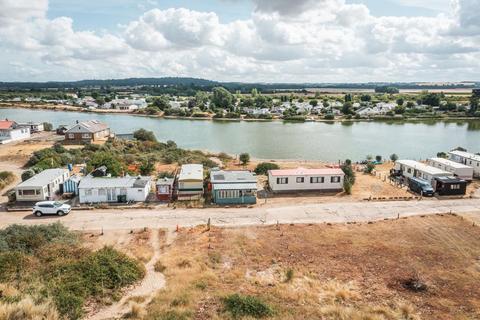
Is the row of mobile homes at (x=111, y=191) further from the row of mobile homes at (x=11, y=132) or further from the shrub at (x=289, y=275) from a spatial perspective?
the row of mobile homes at (x=11, y=132)

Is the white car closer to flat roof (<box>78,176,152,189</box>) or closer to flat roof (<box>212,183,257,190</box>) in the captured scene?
flat roof (<box>78,176,152,189</box>)

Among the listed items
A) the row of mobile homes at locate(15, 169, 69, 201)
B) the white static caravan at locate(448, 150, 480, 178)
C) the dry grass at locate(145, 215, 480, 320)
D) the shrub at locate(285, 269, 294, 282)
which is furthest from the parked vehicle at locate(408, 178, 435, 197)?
the row of mobile homes at locate(15, 169, 69, 201)

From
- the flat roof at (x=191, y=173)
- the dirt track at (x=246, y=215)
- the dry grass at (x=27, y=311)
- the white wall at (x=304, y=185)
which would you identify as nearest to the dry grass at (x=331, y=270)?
the dirt track at (x=246, y=215)

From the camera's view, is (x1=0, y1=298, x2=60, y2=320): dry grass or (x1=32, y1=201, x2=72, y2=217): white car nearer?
(x1=0, y1=298, x2=60, y2=320): dry grass

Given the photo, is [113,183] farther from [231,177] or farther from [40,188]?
[231,177]

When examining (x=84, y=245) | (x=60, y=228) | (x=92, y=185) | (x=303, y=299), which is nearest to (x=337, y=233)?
(x=303, y=299)

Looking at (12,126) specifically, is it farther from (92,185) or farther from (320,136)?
(320,136)

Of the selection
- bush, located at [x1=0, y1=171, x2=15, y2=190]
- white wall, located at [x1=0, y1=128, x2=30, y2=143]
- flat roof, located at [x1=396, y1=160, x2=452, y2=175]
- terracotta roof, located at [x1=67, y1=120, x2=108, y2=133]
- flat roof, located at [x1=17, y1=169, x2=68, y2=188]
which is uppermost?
terracotta roof, located at [x1=67, y1=120, x2=108, y2=133]

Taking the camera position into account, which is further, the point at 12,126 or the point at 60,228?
the point at 12,126
